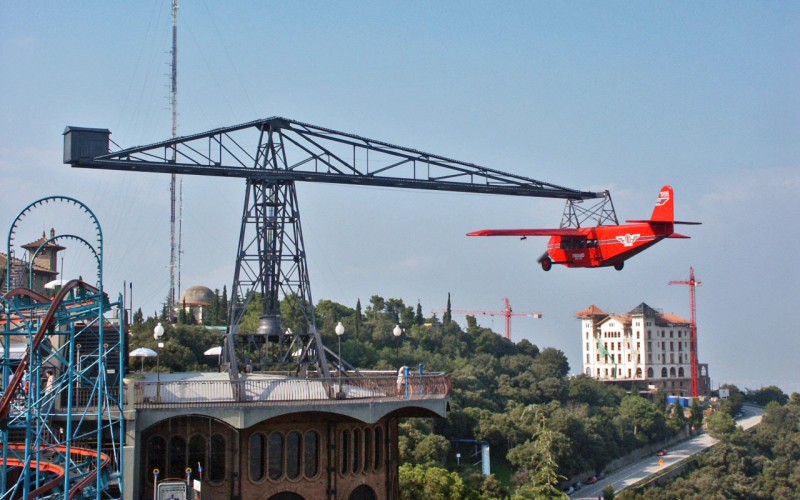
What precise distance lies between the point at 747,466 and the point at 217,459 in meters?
93.8

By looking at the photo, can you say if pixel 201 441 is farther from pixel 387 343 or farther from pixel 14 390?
pixel 387 343

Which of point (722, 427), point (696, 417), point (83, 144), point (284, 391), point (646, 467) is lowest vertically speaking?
point (646, 467)

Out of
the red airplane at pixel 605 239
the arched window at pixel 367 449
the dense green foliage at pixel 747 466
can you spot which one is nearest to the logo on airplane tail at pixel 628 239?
the red airplane at pixel 605 239

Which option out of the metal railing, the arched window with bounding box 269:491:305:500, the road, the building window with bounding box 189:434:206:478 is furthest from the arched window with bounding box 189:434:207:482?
the road

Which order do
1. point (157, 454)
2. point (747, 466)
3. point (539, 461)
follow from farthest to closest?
point (747, 466)
point (539, 461)
point (157, 454)

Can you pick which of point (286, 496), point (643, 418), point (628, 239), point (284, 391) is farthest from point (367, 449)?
point (643, 418)

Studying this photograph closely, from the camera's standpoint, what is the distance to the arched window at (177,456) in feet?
114

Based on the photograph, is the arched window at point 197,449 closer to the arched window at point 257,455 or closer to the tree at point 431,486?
the arched window at point 257,455

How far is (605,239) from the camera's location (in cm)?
4138

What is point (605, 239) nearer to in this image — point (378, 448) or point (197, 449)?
point (378, 448)

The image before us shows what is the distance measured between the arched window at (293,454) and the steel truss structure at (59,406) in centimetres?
593

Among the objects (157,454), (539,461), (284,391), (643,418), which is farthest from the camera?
(643,418)

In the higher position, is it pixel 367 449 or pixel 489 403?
pixel 367 449

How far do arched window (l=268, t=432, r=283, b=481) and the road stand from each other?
68.1m
